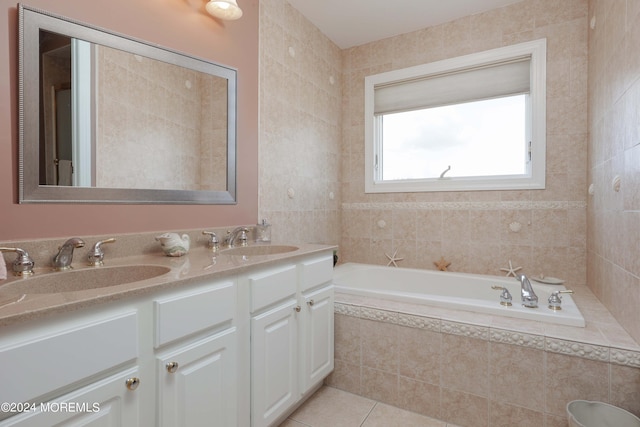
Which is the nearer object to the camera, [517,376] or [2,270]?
[2,270]

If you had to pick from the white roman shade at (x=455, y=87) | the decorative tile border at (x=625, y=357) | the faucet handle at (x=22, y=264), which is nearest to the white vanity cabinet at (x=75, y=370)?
the faucet handle at (x=22, y=264)

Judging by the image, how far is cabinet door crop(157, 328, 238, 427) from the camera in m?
1.02

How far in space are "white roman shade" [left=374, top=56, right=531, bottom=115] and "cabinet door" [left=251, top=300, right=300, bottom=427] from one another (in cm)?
223

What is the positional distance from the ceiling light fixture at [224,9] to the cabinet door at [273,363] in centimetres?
161

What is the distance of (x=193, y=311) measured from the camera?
1.09 meters

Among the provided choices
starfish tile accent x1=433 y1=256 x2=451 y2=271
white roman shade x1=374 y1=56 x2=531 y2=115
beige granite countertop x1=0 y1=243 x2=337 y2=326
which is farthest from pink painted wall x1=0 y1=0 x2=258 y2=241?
starfish tile accent x1=433 y1=256 x2=451 y2=271

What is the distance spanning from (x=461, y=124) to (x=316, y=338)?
2192mm

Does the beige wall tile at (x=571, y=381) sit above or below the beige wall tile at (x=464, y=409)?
above

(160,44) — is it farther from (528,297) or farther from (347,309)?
(528,297)

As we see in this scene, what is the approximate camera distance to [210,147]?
6.26 ft

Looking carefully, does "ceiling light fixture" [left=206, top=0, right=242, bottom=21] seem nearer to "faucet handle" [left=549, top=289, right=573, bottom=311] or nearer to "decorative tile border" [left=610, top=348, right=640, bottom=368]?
"faucet handle" [left=549, top=289, right=573, bottom=311]

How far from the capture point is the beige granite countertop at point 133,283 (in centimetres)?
74

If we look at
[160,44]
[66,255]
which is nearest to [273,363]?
[66,255]

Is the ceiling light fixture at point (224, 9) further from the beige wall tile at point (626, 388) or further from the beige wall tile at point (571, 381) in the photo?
the beige wall tile at point (626, 388)
